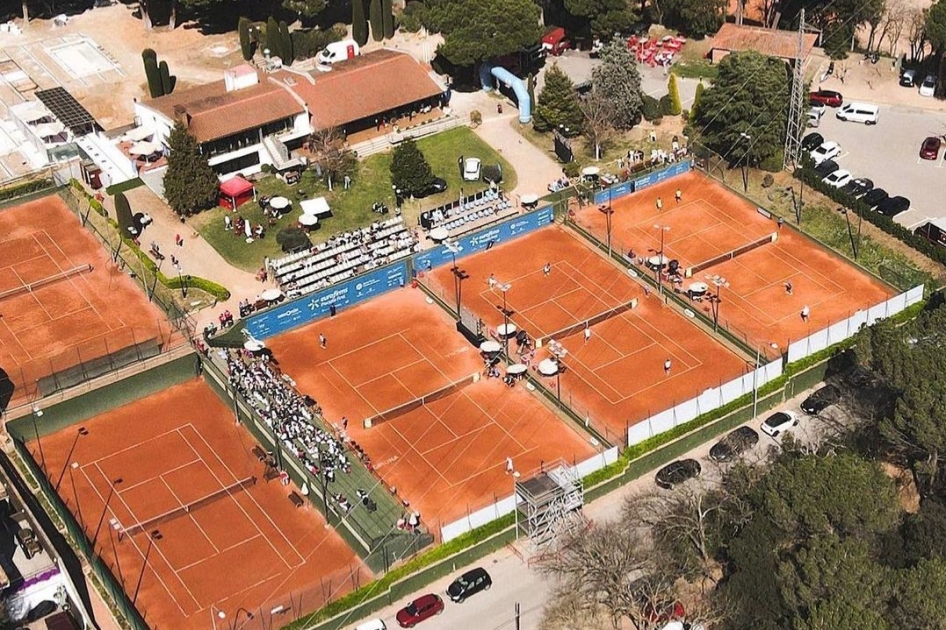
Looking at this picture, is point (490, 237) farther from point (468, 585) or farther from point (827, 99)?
point (827, 99)

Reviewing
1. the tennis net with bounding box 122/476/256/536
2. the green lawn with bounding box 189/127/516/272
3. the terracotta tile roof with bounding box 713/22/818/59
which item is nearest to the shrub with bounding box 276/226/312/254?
the green lawn with bounding box 189/127/516/272

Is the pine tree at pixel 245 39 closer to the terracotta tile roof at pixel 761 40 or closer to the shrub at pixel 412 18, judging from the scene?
the shrub at pixel 412 18

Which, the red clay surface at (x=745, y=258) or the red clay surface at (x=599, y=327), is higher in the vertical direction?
the red clay surface at (x=745, y=258)

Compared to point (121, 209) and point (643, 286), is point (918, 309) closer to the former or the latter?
→ point (643, 286)

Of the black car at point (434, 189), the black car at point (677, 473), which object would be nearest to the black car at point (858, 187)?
the black car at point (434, 189)

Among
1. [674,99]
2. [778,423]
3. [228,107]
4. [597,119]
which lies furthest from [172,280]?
[674,99]

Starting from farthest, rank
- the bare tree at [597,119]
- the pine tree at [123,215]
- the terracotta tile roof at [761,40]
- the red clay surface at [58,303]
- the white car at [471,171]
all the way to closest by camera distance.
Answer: the terracotta tile roof at [761,40] < the bare tree at [597,119] < the white car at [471,171] < the pine tree at [123,215] < the red clay surface at [58,303]
